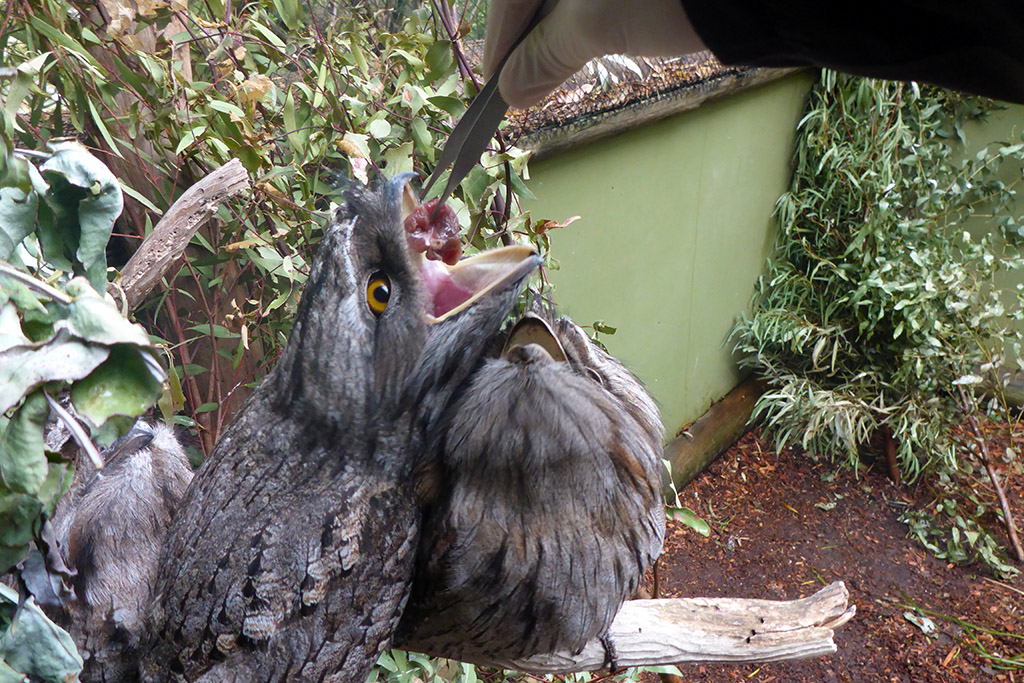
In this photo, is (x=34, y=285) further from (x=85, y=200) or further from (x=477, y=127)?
(x=477, y=127)

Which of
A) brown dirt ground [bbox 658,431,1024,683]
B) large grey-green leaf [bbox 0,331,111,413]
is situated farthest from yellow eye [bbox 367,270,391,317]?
brown dirt ground [bbox 658,431,1024,683]

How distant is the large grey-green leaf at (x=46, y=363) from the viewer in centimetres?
52

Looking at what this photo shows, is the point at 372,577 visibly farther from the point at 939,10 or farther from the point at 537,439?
the point at 939,10

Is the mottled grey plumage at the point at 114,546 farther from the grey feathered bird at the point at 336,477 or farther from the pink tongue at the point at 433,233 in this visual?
the pink tongue at the point at 433,233

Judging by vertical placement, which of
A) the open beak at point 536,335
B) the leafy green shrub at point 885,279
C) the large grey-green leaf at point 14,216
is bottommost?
the leafy green shrub at point 885,279

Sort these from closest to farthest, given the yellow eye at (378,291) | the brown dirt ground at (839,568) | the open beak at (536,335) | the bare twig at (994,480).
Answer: the yellow eye at (378,291), the open beak at (536,335), the brown dirt ground at (839,568), the bare twig at (994,480)

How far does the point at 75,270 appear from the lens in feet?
2.72

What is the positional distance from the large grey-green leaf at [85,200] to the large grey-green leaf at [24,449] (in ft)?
0.75

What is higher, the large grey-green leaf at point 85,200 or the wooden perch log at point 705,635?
the large grey-green leaf at point 85,200

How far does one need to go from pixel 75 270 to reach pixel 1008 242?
14.3 ft

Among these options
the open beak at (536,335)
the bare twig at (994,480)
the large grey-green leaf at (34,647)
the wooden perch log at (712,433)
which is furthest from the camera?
the wooden perch log at (712,433)

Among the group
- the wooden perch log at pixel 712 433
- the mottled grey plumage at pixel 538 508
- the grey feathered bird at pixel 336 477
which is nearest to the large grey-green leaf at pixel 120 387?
the grey feathered bird at pixel 336 477

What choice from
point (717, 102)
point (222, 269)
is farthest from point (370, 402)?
point (717, 102)

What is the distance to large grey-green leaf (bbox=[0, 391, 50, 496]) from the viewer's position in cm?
57
